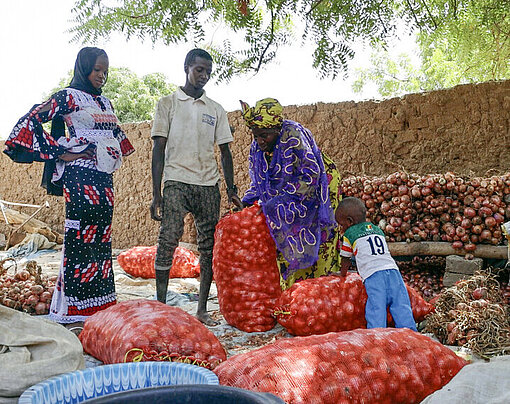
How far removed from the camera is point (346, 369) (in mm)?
1951

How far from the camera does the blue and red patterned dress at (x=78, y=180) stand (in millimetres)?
3629

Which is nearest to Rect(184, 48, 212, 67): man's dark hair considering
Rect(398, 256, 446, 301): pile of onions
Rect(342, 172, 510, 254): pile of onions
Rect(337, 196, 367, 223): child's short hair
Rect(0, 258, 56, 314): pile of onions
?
Rect(337, 196, 367, 223): child's short hair

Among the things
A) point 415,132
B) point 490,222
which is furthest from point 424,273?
point 415,132

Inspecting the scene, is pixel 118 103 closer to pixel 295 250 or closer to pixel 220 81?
pixel 220 81

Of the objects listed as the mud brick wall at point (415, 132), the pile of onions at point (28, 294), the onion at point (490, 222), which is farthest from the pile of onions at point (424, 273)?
the pile of onions at point (28, 294)

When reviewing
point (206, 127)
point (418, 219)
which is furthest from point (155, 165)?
point (418, 219)

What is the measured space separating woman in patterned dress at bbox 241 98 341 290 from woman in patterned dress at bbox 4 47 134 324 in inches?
44.7

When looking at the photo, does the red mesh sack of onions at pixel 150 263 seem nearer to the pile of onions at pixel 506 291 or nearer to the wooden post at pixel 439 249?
the wooden post at pixel 439 249

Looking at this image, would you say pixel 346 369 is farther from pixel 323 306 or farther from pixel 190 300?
pixel 190 300

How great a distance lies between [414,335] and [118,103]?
1952cm

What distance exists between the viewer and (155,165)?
12.9 ft

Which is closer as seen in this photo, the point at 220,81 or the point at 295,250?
the point at 295,250

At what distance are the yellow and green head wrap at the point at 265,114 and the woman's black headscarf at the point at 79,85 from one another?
1.17m

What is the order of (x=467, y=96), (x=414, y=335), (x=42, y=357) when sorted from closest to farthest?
(x=42, y=357), (x=414, y=335), (x=467, y=96)
